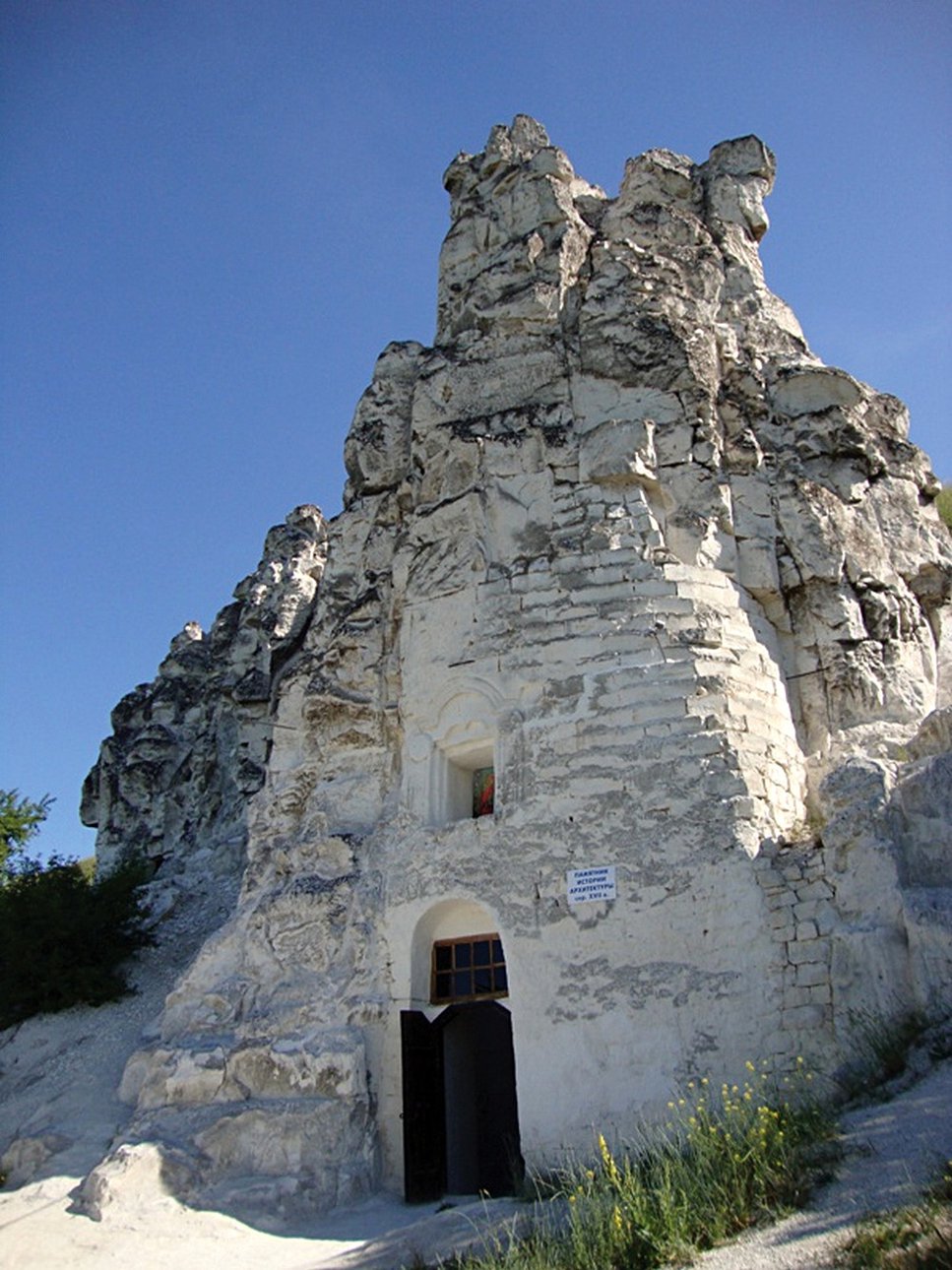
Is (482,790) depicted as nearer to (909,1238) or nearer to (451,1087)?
(451,1087)

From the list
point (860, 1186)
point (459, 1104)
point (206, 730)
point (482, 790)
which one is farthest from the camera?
point (206, 730)

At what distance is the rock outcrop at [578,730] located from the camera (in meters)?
10.6

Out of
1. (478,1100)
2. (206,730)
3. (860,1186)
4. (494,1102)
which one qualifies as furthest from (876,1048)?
(206,730)

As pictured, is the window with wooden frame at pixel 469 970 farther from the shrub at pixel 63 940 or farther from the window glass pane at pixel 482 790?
the shrub at pixel 63 940

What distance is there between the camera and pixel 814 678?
44.5 feet

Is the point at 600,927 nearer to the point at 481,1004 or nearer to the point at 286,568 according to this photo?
the point at 481,1004

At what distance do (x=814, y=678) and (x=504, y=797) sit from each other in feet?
14.5

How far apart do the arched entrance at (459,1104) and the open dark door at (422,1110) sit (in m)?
0.01

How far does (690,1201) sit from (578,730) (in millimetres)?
5888

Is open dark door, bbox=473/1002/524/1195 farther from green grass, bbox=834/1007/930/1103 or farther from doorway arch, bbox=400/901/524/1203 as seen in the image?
green grass, bbox=834/1007/930/1103

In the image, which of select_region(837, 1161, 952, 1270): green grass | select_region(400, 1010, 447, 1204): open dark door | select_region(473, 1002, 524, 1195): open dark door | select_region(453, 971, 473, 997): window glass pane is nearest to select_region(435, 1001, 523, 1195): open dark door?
select_region(473, 1002, 524, 1195): open dark door

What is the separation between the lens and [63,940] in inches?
619

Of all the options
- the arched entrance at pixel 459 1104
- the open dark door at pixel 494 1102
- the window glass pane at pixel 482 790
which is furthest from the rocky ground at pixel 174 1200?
the window glass pane at pixel 482 790

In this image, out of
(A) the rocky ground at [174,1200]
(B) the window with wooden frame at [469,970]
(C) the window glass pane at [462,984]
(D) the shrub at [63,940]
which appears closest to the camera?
(A) the rocky ground at [174,1200]
